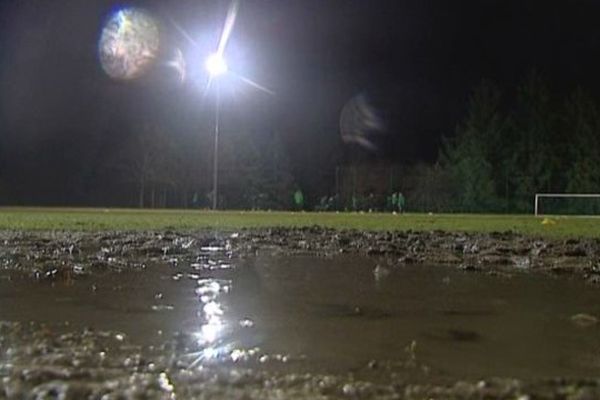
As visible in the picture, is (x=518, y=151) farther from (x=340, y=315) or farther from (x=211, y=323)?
(x=211, y=323)

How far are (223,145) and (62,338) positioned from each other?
42638 mm

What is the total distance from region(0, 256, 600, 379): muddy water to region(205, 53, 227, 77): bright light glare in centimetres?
2789

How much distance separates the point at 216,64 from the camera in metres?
35.1

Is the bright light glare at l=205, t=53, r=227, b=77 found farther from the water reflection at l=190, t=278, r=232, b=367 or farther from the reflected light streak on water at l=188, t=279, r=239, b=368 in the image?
the reflected light streak on water at l=188, t=279, r=239, b=368

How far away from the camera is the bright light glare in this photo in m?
35.1

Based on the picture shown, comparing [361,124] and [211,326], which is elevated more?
[361,124]

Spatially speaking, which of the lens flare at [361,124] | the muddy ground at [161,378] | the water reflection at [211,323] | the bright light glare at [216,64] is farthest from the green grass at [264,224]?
the lens flare at [361,124]

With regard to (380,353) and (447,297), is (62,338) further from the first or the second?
(447,297)

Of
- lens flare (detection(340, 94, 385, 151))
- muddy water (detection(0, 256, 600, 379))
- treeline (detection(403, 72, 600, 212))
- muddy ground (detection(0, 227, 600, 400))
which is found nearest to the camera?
muddy ground (detection(0, 227, 600, 400))

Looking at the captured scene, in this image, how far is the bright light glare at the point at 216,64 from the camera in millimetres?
35094

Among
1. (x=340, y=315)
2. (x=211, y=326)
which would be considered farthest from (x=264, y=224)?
(x=211, y=326)

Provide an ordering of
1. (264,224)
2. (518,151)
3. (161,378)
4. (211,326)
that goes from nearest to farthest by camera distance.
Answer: (161,378) < (211,326) < (264,224) < (518,151)

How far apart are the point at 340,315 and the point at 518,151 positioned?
42352 mm

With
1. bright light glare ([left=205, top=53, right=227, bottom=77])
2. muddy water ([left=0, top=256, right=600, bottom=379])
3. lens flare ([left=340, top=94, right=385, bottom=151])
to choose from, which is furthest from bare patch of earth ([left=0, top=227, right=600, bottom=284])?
lens flare ([left=340, top=94, right=385, bottom=151])
